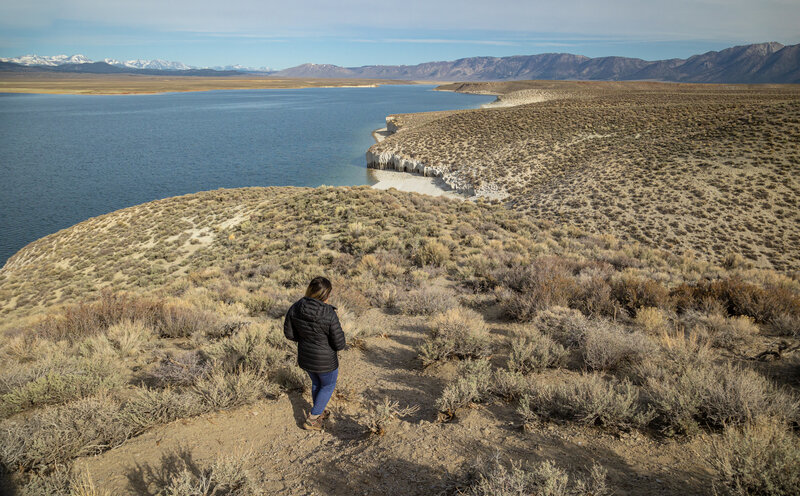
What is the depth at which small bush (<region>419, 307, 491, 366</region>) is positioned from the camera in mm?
5316

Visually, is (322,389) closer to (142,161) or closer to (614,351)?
(614,351)

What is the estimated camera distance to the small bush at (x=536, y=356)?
4.83 meters

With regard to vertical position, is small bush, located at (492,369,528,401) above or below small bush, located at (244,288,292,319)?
above

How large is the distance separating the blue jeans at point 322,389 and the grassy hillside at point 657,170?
67.8 ft

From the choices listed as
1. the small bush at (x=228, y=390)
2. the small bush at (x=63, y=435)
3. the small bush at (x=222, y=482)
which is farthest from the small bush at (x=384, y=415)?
the small bush at (x=63, y=435)

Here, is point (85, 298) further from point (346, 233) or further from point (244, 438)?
point (244, 438)

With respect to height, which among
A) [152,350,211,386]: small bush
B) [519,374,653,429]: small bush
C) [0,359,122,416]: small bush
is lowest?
[152,350,211,386]: small bush

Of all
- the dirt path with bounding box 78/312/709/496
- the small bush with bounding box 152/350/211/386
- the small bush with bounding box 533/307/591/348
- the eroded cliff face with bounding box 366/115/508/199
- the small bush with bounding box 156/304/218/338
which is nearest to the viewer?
the dirt path with bounding box 78/312/709/496

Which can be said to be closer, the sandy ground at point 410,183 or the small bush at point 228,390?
the small bush at point 228,390

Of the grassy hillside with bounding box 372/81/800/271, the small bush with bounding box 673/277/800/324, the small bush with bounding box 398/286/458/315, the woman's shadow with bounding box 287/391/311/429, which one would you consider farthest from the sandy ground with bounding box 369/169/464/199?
the woman's shadow with bounding box 287/391/311/429

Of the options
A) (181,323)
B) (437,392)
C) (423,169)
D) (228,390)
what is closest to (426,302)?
(437,392)

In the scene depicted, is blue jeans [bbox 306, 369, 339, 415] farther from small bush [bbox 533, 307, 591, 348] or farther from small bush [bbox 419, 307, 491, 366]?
small bush [bbox 533, 307, 591, 348]

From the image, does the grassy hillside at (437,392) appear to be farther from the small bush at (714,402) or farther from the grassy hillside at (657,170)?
the grassy hillside at (657,170)

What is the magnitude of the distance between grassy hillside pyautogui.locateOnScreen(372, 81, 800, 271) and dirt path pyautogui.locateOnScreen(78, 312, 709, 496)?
19391 millimetres
